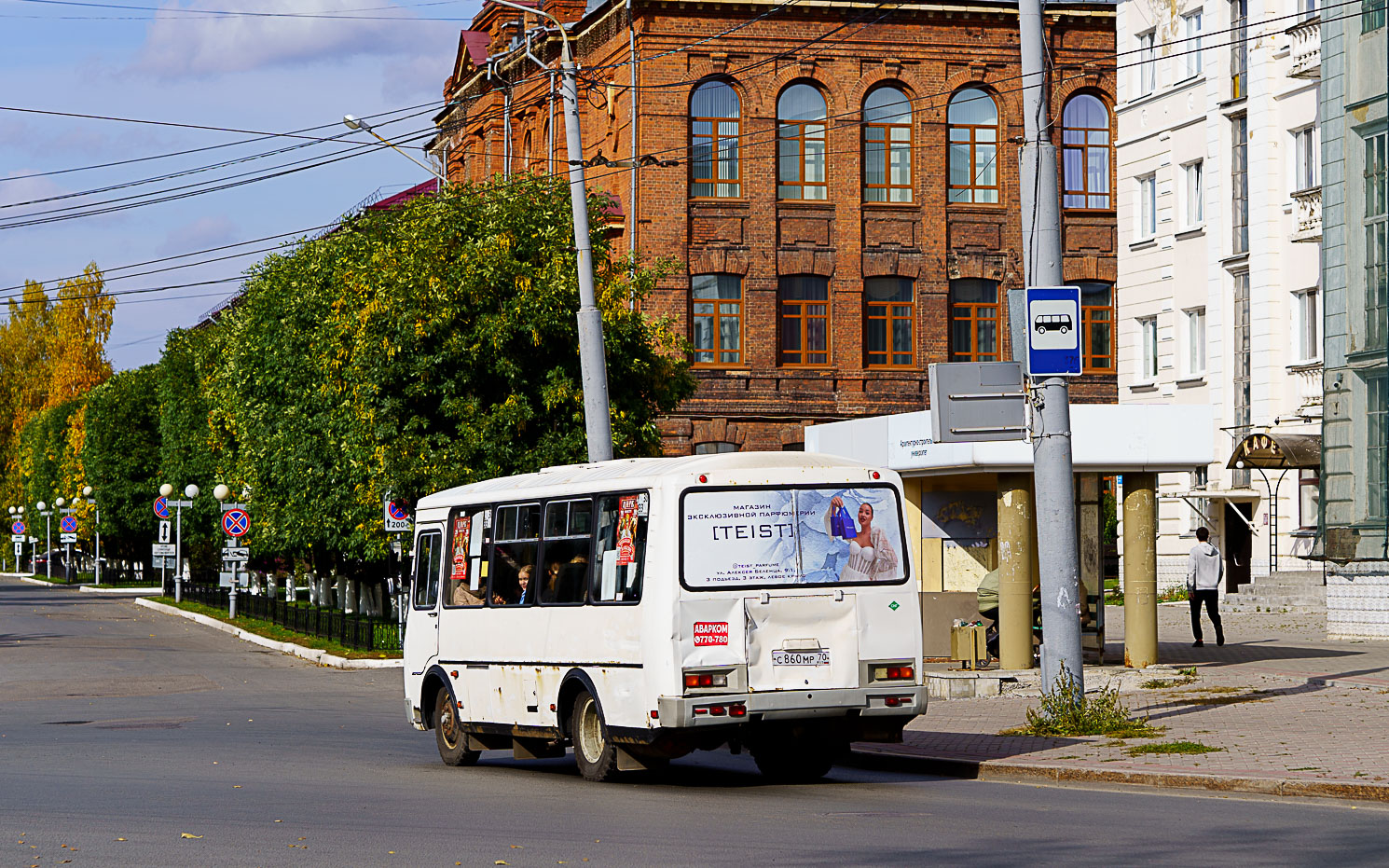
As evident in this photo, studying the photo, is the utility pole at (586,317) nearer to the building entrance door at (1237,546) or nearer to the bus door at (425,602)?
the bus door at (425,602)

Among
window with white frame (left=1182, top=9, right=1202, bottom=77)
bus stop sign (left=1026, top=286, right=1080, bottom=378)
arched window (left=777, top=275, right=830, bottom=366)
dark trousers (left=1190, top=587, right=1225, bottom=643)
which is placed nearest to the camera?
bus stop sign (left=1026, top=286, right=1080, bottom=378)

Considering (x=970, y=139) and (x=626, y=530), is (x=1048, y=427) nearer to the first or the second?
(x=626, y=530)

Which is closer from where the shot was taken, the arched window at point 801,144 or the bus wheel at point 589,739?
the bus wheel at point 589,739

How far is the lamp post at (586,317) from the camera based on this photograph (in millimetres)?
24141

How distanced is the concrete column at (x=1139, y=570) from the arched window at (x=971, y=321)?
95.3 feet

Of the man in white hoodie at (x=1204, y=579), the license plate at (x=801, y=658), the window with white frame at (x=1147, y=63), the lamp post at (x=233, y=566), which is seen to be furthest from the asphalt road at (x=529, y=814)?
the window with white frame at (x=1147, y=63)

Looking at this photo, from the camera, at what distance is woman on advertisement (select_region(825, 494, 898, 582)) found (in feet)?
49.5

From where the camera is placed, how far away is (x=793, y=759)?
15.7 metres

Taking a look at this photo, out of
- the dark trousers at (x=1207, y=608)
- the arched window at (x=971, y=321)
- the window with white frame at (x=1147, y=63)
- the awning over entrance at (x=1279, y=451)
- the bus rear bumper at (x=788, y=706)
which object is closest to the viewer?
the bus rear bumper at (x=788, y=706)

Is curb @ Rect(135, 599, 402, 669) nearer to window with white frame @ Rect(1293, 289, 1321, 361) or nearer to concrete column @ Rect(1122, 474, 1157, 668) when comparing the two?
concrete column @ Rect(1122, 474, 1157, 668)

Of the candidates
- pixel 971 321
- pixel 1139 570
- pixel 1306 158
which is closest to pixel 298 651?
pixel 1139 570

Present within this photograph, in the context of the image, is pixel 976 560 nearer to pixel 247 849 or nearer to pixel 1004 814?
pixel 1004 814

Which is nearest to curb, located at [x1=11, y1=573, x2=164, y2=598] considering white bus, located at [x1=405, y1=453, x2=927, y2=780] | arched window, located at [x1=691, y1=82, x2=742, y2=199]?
arched window, located at [x1=691, y1=82, x2=742, y2=199]

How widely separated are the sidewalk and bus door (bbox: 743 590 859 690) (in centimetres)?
147
